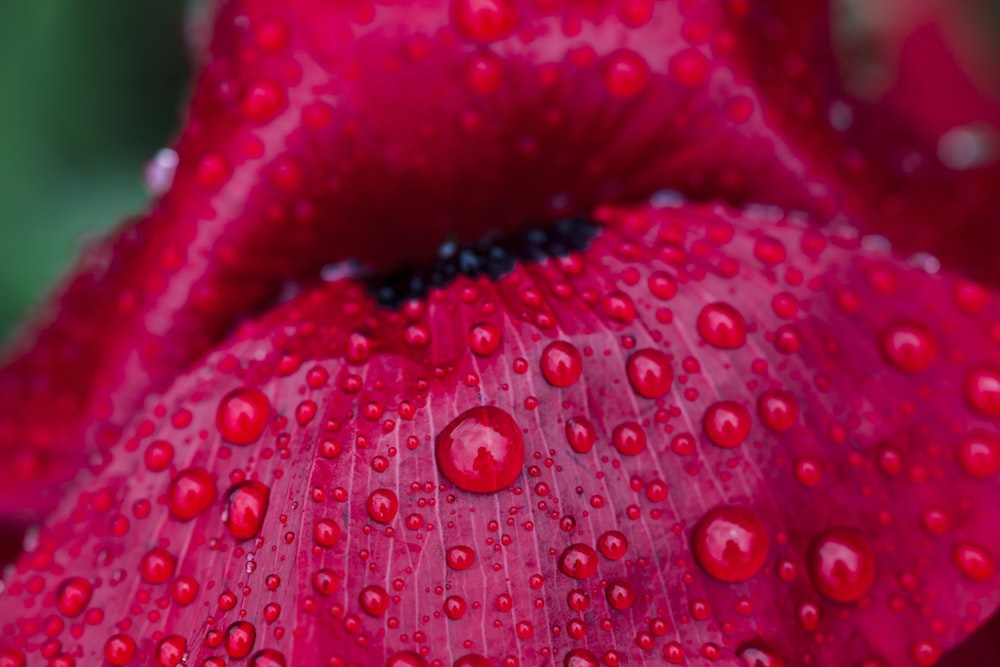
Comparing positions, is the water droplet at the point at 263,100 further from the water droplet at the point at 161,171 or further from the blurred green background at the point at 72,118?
the blurred green background at the point at 72,118

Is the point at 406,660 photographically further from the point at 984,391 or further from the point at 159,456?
the point at 984,391

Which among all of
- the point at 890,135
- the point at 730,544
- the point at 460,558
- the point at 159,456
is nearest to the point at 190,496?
the point at 159,456

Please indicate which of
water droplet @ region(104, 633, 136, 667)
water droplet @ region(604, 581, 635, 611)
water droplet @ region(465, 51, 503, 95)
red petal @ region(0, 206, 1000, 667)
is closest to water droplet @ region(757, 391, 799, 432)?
red petal @ region(0, 206, 1000, 667)

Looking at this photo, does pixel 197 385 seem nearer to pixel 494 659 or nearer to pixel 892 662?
pixel 494 659

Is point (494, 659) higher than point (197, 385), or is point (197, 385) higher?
point (197, 385)

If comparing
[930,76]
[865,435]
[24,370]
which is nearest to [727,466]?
[865,435]

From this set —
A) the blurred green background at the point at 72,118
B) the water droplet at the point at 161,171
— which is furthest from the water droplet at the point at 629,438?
the blurred green background at the point at 72,118
